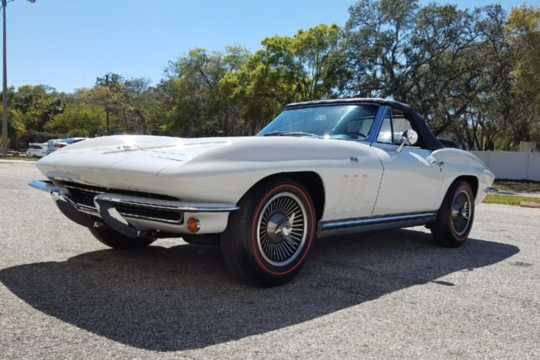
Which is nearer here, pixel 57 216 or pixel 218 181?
pixel 218 181

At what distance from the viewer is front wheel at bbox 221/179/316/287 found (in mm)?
3422

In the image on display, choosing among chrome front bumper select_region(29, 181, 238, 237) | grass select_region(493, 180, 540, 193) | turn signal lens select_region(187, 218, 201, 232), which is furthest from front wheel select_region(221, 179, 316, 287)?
grass select_region(493, 180, 540, 193)

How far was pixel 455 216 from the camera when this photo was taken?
224 inches

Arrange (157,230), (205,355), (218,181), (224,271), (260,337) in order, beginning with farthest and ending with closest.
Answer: (224,271) < (157,230) < (218,181) < (260,337) < (205,355)

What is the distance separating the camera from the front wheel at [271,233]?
3.42 metres

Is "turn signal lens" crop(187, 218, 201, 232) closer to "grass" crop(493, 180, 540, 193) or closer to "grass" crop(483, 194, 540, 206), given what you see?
"grass" crop(483, 194, 540, 206)

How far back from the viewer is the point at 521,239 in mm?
6488

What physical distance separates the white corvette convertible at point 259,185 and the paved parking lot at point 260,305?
37cm

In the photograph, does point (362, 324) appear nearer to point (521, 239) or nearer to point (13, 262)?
point (13, 262)

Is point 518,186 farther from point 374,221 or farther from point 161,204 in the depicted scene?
point 161,204

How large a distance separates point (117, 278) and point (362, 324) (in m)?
1.93

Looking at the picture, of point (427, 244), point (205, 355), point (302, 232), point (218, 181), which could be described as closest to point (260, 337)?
point (205, 355)

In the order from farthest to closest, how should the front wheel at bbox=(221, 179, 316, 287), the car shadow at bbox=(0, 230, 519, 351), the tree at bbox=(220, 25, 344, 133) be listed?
the tree at bbox=(220, 25, 344, 133)
the front wheel at bbox=(221, 179, 316, 287)
the car shadow at bbox=(0, 230, 519, 351)

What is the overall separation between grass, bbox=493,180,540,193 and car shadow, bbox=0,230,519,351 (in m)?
20.5
